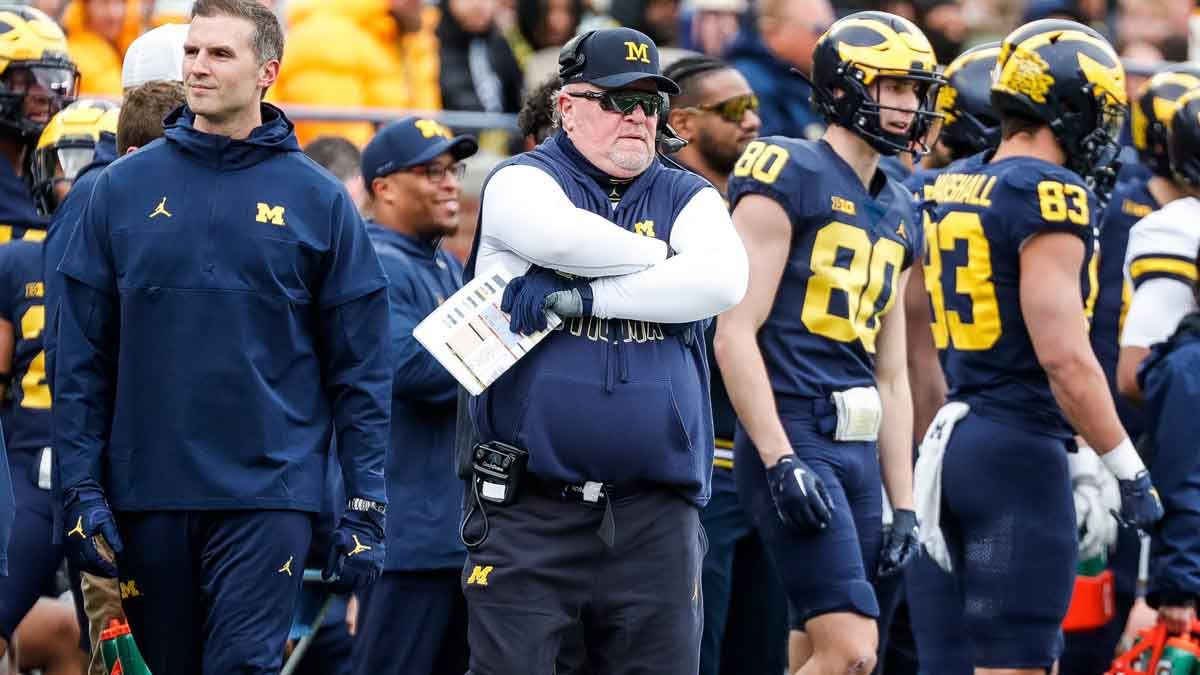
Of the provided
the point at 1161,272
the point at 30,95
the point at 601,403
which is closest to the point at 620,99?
the point at 601,403

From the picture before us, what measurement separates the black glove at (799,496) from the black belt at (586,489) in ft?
3.38

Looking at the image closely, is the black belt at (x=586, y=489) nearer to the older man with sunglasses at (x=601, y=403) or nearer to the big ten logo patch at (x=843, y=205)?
the older man with sunglasses at (x=601, y=403)

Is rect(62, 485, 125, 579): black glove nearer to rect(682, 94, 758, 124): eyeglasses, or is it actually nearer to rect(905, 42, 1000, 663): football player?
rect(682, 94, 758, 124): eyeglasses

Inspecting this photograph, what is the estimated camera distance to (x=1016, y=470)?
6801 mm

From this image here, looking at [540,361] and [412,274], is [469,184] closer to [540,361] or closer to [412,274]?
[412,274]

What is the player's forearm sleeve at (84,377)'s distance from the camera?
17.3 feet

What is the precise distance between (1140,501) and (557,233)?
261 centimetres

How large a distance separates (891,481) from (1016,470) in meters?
0.42

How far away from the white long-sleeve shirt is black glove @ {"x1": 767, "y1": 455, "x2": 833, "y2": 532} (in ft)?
3.48

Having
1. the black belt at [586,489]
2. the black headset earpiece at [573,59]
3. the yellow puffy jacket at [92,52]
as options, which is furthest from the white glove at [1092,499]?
the yellow puffy jacket at [92,52]

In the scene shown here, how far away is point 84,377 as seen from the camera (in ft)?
17.5

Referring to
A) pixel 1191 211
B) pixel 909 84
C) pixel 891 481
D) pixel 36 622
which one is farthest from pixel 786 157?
pixel 36 622

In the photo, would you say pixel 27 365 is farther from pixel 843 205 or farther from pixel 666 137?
pixel 843 205

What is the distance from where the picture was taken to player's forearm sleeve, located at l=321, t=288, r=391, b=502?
18.0 feet
